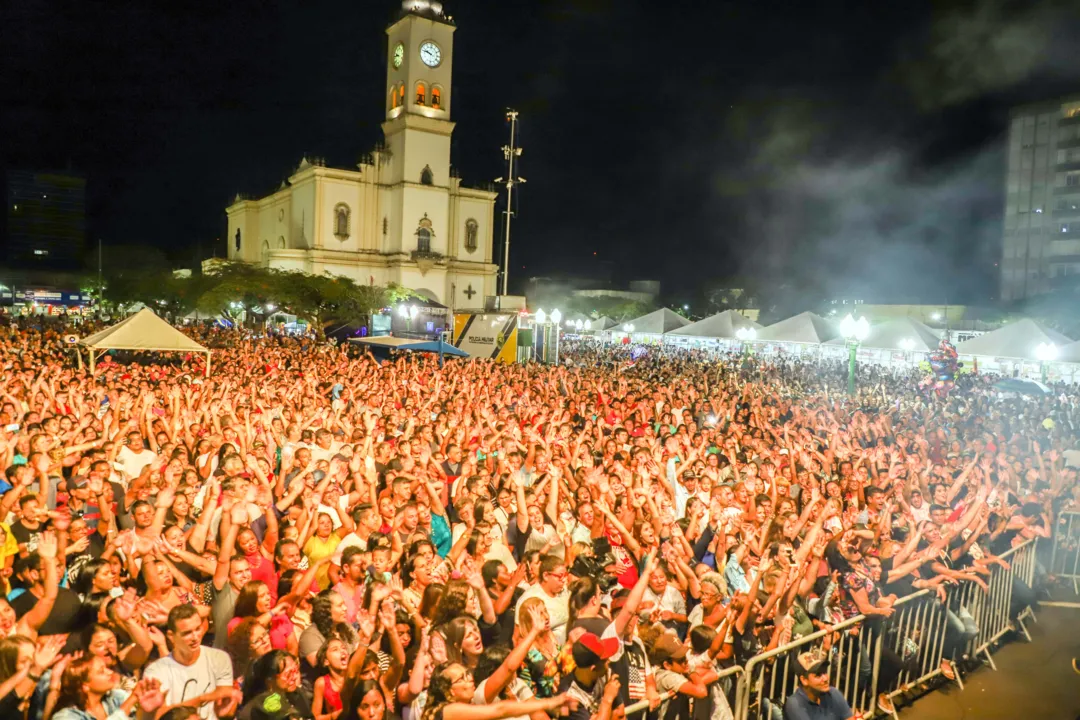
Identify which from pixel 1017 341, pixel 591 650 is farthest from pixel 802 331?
pixel 591 650

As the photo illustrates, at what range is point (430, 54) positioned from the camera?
58.7m

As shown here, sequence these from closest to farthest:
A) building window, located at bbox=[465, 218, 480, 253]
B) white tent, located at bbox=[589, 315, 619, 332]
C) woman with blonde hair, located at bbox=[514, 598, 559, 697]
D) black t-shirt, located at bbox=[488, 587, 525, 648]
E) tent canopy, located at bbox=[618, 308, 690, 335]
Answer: woman with blonde hair, located at bbox=[514, 598, 559, 697]
black t-shirt, located at bbox=[488, 587, 525, 648]
tent canopy, located at bbox=[618, 308, 690, 335]
white tent, located at bbox=[589, 315, 619, 332]
building window, located at bbox=[465, 218, 480, 253]

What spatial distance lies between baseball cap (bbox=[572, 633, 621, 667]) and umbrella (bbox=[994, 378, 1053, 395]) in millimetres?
19945

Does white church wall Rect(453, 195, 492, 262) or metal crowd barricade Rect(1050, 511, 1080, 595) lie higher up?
white church wall Rect(453, 195, 492, 262)

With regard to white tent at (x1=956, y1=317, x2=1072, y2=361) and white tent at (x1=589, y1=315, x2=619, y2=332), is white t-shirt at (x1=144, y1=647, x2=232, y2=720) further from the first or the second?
white tent at (x1=589, y1=315, x2=619, y2=332)

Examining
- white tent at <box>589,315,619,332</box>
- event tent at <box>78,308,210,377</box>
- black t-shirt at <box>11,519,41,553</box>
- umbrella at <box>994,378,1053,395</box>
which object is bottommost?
black t-shirt at <box>11,519,41,553</box>

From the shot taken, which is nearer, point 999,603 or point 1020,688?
point 1020,688

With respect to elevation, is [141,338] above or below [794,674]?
above

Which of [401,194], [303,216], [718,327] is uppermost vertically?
[401,194]

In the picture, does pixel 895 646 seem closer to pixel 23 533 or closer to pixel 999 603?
pixel 999 603

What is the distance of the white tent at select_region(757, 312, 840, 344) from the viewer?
89.2ft

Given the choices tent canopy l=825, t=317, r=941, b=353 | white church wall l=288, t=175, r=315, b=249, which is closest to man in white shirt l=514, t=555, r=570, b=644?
tent canopy l=825, t=317, r=941, b=353

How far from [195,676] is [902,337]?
82.9 feet

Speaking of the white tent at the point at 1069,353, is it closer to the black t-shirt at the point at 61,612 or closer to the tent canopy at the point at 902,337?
the tent canopy at the point at 902,337
